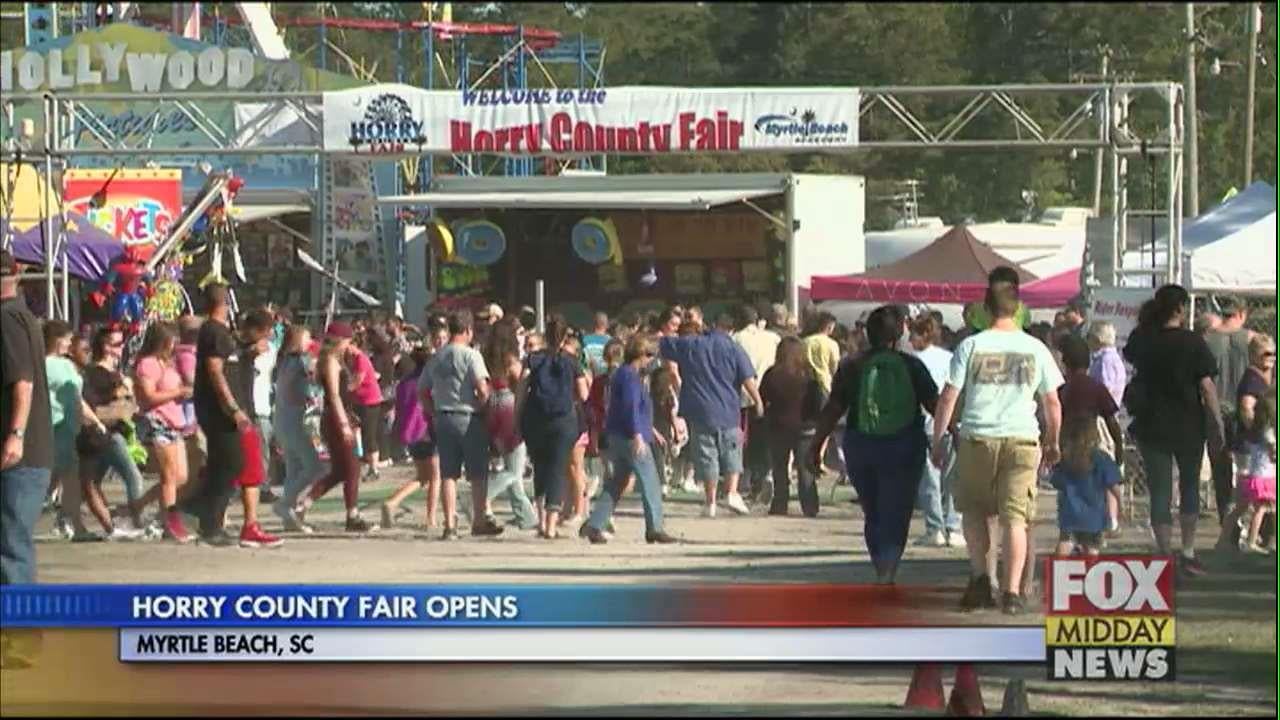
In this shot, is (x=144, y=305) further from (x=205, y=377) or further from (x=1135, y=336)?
(x=1135, y=336)

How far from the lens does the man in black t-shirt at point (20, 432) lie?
30.1 feet

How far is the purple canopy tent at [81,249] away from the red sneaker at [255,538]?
8.75m

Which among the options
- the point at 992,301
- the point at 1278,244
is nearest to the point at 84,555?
the point at 992,301

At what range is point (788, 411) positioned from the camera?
1847cm

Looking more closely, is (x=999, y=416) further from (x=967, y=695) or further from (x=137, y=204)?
(x=137, y=204)

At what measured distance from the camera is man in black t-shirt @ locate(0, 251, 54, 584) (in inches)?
361

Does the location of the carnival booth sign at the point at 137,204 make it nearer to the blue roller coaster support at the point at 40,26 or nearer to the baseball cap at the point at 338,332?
the blue roller coaster support at the point at 40,26

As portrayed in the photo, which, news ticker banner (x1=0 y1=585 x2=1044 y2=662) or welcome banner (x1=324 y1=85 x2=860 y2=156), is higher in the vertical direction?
welcome banner (x1=324 y1=85 x2=860 y2=156)

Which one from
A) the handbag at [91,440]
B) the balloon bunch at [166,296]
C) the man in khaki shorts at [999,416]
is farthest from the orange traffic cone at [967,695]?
the balloon bunch at [166,296]

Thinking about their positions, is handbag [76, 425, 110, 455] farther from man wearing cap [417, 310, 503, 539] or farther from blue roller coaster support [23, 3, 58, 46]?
blue roller coaster support [23, 3, 58, 46]

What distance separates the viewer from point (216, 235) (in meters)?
21.7

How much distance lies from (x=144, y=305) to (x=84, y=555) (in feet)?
29.5

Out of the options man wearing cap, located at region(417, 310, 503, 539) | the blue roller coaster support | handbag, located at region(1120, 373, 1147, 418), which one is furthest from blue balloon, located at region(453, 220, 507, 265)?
handbag, located at region(1120, 373, 1147, 418)

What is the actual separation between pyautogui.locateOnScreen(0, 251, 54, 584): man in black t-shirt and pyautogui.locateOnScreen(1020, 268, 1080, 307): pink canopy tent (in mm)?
16021
